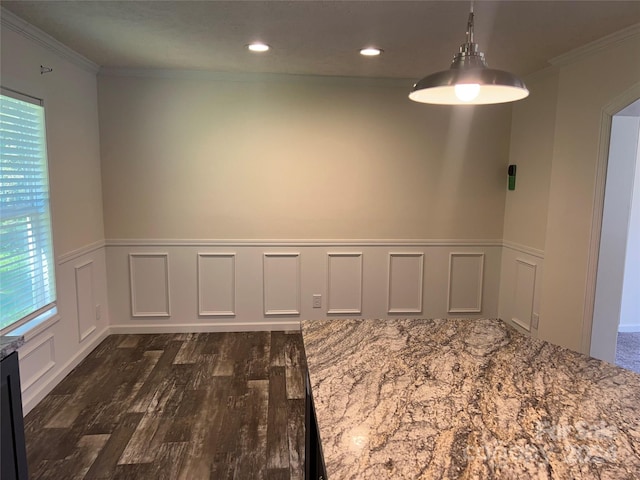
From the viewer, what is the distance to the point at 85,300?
3.80m

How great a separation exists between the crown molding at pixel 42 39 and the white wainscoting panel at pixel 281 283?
2.23 m

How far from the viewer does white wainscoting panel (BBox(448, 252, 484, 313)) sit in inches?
182

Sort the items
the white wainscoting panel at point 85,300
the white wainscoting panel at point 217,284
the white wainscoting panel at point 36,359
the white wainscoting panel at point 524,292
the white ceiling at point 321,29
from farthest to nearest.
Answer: the white wainscoting panel at point 217,284
the white wainscoting panel at point 524,292
the white wainscoting panel at point 85,300
the white wainscoting panel at point 36,359
the white ceiling at point 321,29

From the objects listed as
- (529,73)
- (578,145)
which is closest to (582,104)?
(578,145)

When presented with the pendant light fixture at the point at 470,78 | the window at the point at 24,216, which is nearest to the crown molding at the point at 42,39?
the window at the point at 24,216

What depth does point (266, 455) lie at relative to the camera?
254cm

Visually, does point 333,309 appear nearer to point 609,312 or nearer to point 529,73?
point 609,312

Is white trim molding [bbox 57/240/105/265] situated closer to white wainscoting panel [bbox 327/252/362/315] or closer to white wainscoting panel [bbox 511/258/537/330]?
white wainscoting panel [bbox 327/252/362/315]

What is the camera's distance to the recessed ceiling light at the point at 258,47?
318 centimetres

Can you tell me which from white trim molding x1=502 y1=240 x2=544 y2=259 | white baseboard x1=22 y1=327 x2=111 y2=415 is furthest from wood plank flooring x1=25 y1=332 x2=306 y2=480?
white trim molding x1=502 y1=240 x2=544 y2=259

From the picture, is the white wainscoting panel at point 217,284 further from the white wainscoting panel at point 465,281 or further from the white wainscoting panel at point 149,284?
the white wainscoting panel at point 465,281

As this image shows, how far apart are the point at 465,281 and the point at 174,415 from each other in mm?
3063

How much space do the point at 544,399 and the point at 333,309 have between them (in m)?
3.27

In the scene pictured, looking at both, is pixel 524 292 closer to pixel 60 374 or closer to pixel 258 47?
pixel 258 47
